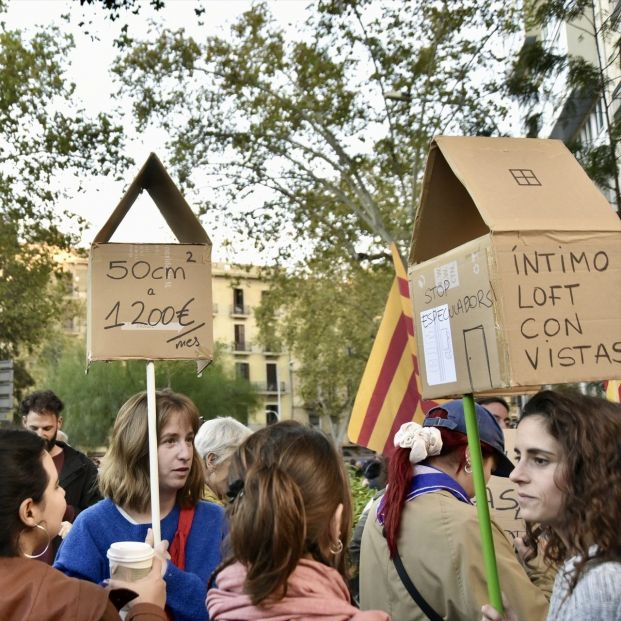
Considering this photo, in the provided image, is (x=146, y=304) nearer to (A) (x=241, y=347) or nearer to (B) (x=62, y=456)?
(B) (x=62, y=456)

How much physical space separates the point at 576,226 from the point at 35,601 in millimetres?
1733

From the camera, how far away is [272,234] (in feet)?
60.0

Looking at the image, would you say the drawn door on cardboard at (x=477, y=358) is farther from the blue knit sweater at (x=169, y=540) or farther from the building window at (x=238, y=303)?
the building window at (x=238, y=303)

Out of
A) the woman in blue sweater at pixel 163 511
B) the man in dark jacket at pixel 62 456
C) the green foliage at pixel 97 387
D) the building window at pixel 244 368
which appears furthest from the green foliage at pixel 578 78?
the building window at pixel 244 368

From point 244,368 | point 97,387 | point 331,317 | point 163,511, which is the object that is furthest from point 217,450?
point 244,368

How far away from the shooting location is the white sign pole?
335 centimetres

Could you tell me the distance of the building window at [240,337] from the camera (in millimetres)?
69750

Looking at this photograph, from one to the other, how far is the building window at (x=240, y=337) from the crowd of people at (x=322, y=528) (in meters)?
66.1

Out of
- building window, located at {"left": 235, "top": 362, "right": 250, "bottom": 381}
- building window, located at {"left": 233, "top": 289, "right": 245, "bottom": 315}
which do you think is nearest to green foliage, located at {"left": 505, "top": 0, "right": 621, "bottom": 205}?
building window, located at {"left": 235, "top": 362, "right": 250, "bottom": 381}

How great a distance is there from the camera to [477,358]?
2.70 meters

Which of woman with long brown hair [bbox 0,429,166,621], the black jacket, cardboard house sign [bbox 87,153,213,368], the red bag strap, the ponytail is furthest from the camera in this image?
the black jacket

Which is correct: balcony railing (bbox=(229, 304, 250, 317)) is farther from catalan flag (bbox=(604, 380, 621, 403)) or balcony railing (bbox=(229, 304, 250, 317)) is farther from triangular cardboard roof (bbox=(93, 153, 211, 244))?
triangular cardboard roof (bbox=(93, 153, 211, 244))

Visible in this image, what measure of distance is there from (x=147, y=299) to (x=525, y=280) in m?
1.69

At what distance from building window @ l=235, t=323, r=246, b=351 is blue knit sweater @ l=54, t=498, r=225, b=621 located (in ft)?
217
